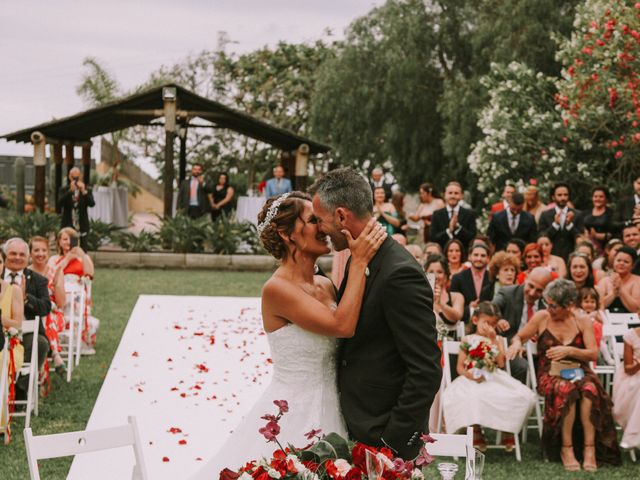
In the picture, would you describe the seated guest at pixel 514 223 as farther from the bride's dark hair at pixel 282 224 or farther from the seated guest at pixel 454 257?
the bride's dark hair at pixel 282 224

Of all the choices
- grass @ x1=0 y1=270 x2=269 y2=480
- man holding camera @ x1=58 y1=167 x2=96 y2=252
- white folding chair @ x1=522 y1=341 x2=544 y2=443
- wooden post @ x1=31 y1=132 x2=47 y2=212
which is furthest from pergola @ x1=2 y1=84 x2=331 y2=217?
white folding chair @ x1=522 y1=341 x2=544 y2=443

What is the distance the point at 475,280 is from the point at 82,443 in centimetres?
556

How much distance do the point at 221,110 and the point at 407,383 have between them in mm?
18553

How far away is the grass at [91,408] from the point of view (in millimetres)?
7062

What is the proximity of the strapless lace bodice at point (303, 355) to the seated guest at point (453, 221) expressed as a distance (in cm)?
920

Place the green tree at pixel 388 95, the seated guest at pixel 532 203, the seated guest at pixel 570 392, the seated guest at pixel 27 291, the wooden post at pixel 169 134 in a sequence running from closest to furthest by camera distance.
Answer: the seated guest at pixel 570 392, the seated guest at pixel 27 291, the seated guest at pixel 532 203, the wooden post at pixel 169 134, the green tree at pixel 388 95

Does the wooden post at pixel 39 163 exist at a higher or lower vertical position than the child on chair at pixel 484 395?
higher

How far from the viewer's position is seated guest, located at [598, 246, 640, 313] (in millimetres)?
9773

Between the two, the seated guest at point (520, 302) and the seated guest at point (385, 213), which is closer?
the seated guest at point (520, 302)

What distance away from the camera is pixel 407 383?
3.69m

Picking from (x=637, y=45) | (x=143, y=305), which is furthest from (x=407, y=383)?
(x=637, y=45)

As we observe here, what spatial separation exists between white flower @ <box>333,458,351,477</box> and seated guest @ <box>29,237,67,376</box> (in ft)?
22.8

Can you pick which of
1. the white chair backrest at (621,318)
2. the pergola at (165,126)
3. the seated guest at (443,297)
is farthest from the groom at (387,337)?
the pergola at (165,126)

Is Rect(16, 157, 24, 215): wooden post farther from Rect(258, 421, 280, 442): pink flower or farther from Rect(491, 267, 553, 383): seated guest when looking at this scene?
Rect(258, 421, 280, 442): pink flower
